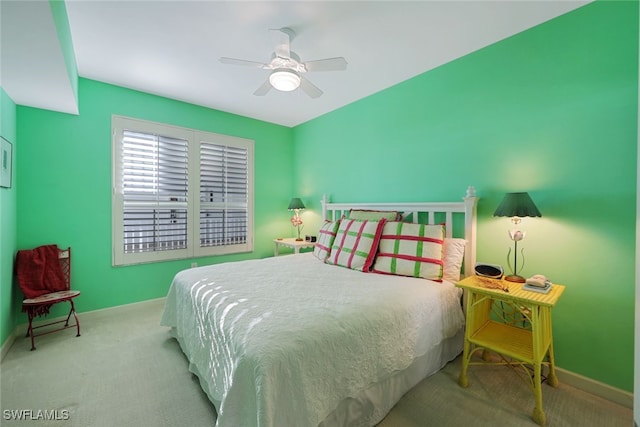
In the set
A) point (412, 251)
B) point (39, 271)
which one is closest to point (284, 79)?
point (412, 251)

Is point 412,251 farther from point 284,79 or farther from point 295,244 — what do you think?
point 295,244

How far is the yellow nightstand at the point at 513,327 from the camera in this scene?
159 centimetres

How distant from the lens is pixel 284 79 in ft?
6.59

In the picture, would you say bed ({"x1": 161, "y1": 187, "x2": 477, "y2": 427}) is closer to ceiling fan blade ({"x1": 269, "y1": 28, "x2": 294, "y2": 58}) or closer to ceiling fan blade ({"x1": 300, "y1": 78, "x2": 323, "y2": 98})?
ceiling fan blade ({"x1": 300, "y1": 78, "x2": 323, "y2": 98})

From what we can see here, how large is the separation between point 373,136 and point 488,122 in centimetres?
123

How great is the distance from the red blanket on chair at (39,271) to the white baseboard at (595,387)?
4363mm

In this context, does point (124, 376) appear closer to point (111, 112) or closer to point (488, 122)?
point (111, 112)

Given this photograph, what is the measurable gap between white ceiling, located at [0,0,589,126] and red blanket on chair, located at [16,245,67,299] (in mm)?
1408

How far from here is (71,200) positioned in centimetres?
278

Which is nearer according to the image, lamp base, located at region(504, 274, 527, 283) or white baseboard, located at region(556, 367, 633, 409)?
white baseboard, located at region(556, 367, 633, 409)

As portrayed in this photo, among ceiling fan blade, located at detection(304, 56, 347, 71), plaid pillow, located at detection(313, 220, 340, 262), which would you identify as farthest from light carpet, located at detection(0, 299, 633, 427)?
ceiling fan blade, located at detection(304, 56, 347, 71)

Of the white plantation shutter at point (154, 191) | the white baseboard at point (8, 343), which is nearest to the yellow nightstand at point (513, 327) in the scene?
the white plantation shutter at point (154, 191)

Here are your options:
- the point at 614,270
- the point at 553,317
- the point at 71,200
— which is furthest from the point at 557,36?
the point at 71,200

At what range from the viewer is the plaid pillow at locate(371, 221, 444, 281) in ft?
6.90
